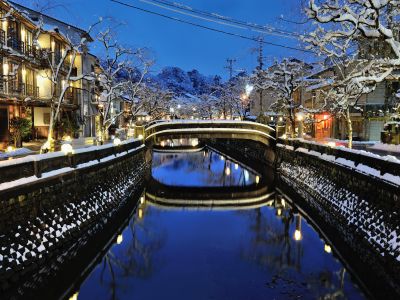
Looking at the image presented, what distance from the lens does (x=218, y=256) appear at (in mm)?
15383

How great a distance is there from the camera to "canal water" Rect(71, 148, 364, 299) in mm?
12031

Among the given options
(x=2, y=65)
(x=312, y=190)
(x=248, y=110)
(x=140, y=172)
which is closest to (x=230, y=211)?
(x=312, y=190)

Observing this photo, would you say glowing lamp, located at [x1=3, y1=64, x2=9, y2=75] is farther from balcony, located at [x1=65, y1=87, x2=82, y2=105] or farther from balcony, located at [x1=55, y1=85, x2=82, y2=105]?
balcony, located at [x1=65, y1=87, x2=82, y2=105]

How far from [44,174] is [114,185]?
9489mm

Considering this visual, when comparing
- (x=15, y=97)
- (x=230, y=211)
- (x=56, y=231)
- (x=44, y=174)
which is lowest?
(x=230, y=211)

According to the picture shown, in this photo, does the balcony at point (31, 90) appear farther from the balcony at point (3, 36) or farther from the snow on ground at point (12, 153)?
the snow on ground at point (12, 153)

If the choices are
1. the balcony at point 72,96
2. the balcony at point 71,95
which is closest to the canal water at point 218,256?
the balcony at point 71,95

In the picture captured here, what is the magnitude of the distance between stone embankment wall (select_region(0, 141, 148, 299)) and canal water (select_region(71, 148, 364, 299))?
102 centimetres

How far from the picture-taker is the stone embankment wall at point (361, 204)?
514 inches

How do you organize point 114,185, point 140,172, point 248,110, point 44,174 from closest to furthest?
point 44,174
point 114,185
point 140,172
point 248,110

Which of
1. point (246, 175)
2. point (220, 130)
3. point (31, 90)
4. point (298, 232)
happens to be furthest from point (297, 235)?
point (31, 90)

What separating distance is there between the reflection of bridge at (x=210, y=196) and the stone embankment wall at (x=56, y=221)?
5.03 m

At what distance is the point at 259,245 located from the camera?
16.9 meters

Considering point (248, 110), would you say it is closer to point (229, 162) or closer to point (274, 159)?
point (229, 162)
